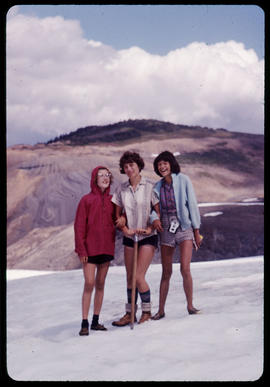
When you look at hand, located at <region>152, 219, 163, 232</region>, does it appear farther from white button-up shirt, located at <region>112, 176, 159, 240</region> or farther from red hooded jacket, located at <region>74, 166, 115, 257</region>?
red hooded jacket, located at <region>74, 166, 115, 257</region>

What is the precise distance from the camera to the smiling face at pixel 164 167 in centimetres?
422

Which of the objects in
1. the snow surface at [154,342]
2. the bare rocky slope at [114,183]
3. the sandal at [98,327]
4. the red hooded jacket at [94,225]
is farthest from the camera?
the bare rocky slope at [114,183]

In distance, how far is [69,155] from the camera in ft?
43.3

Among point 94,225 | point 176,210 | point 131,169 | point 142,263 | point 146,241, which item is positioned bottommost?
point 142,263

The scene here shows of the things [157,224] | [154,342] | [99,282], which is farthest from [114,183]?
[154,342]

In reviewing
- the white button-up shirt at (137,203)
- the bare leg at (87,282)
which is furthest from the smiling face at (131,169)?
the bare leg at (87,282)

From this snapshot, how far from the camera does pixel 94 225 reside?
4152 millimetres

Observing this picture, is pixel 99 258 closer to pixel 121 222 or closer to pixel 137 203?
pixel 121 222

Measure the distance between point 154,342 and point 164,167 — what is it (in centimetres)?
Answer: 142

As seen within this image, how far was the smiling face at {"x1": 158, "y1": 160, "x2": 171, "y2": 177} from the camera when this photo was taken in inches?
166

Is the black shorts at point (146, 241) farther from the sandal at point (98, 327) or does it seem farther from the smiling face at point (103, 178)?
the sandal at point (98, 327)

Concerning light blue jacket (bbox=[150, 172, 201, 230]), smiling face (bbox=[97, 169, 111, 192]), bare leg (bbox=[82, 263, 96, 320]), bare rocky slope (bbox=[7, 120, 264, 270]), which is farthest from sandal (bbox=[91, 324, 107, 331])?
bare rocky slope (bbox=[7, 120, 264, 270])

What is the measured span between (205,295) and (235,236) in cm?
524

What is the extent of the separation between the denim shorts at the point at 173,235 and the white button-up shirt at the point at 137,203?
0.39 ft
